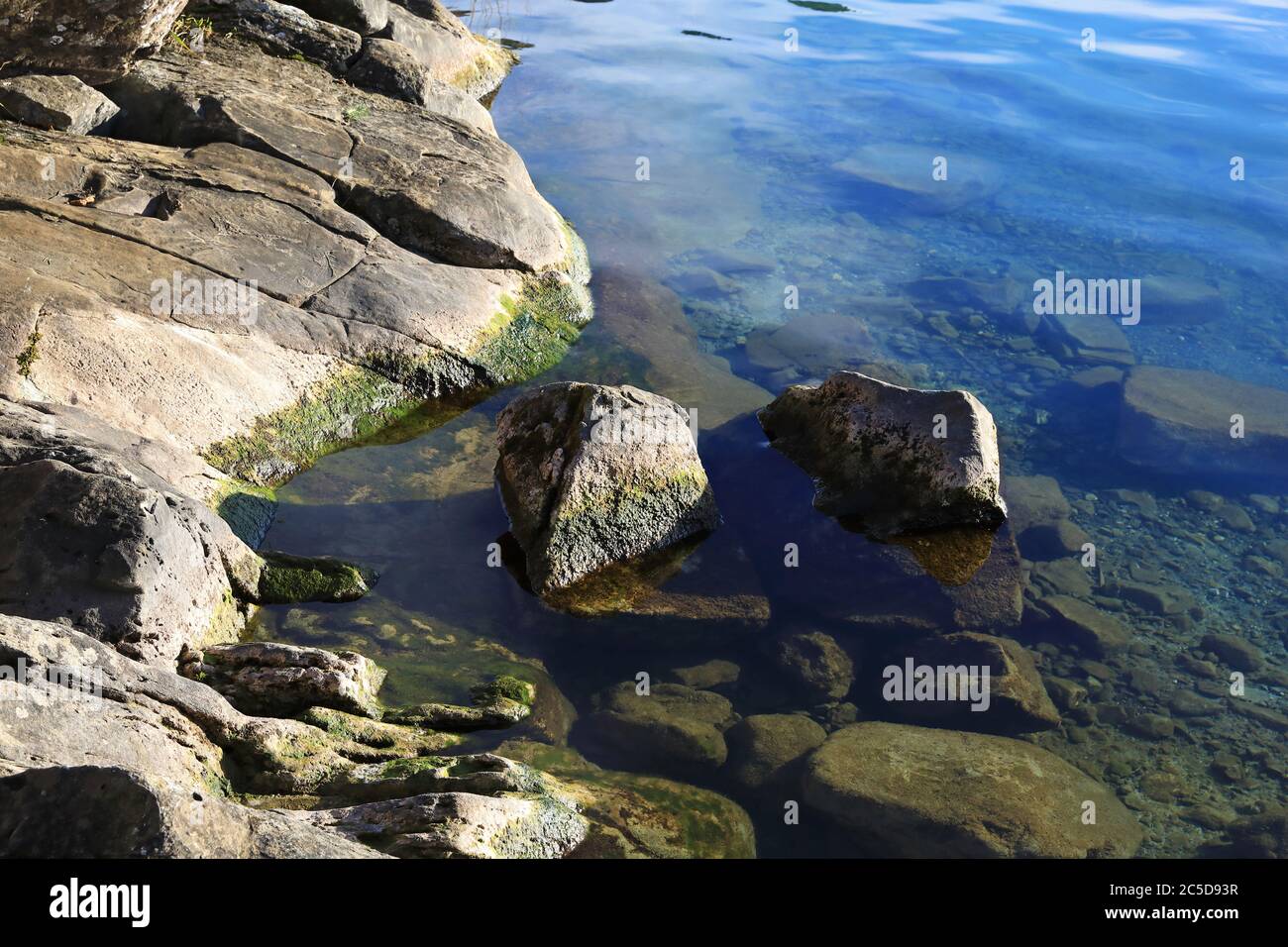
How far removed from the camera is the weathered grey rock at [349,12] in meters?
15.0

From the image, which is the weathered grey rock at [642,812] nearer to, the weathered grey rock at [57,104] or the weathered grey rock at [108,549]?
the weathered grey rock at [108,549]

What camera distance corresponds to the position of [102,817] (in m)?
3.43

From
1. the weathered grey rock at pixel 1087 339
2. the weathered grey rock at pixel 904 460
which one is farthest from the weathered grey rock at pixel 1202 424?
the weathered grey rock at pixel 904 460

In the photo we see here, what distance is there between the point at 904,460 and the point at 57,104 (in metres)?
8.77

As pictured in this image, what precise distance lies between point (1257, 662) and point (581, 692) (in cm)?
506

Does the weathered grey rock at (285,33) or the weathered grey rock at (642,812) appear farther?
the weathered grey rock at (285,33)

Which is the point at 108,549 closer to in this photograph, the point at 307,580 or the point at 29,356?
the point at 307,580

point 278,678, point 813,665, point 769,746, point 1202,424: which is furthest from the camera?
point 1202,424

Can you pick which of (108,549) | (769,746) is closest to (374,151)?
(108,549)

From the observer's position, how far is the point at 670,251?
14680mm

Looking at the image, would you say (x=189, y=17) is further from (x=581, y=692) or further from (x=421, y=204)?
(x=581, y=692)

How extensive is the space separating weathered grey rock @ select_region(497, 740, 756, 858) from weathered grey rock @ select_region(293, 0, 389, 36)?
12304mm

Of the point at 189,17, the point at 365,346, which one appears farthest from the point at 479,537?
the point at 189,17

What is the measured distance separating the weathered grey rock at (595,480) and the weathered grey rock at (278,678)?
74.2 inches
